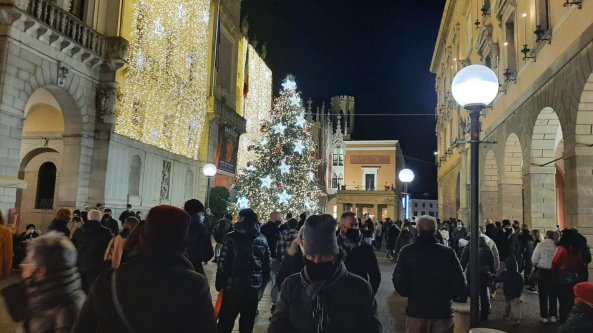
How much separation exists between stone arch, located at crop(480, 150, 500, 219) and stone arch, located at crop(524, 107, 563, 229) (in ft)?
24.5

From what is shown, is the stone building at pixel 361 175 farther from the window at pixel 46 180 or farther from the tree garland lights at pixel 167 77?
the window at pixel 46 180

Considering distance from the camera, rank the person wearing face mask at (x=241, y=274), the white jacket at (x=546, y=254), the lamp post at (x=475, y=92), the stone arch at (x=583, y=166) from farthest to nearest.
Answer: the stone arch at (x=583, y=166), the white jacket at (x=546, y=254), the person wearing face mask at (x=241, y=274), the lamp post at (x=475, y=92)

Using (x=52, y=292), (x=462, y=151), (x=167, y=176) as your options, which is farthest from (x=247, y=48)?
(x=52, y=292)

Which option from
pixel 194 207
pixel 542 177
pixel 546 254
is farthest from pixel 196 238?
pixel 542 177

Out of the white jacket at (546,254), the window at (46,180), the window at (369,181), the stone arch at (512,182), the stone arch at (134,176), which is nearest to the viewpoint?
the white jacket at (546,254)

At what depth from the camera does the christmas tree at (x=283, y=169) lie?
25.7m

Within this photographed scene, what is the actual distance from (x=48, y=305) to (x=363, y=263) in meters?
4.16

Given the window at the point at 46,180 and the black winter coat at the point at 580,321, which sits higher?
the window at the point at 46,180

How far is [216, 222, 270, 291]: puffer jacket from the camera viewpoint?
573cm

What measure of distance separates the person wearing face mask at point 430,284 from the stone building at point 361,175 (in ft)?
177

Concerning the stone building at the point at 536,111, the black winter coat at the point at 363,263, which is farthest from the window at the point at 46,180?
the stone building at the point at 536,111

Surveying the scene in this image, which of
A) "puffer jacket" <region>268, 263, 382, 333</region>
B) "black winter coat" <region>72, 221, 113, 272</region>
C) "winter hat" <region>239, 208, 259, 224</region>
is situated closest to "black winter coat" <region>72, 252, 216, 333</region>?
"puffer jacket" <region>268, 263, 382, 333</region>

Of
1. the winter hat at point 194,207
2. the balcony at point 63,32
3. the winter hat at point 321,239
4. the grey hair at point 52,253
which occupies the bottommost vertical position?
the grey hair at point 52,253

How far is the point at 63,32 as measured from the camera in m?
15.9
